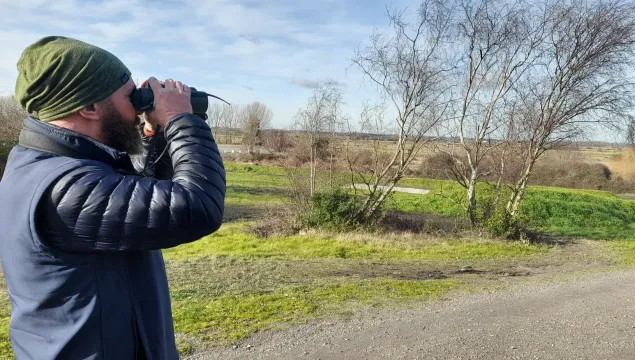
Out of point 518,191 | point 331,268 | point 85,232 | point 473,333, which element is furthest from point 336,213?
point 85,232

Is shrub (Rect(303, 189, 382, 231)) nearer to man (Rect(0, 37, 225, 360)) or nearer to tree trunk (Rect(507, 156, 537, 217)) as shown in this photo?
tree trunk (Rect(507, 156, 537, 217))

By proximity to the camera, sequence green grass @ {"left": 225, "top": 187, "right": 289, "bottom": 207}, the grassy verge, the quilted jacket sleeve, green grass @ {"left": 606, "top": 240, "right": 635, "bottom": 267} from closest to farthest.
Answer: the quilted jacket sleeve
green grass @ {"left": 606, "top": 240, "right": 635, "bottom": 267}
the grassy verge
green grass @ {"left": 225, "top": 187, "right": 289, "bottom": 207}

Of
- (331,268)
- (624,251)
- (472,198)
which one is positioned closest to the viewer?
(331,268)

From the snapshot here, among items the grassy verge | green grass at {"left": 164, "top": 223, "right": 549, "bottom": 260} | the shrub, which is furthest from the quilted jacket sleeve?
the grassy verge

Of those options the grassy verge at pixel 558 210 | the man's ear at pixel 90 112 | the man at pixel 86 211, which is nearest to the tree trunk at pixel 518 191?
the grassy verge at pixel 558 210

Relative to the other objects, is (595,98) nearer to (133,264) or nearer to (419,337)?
(419,337)

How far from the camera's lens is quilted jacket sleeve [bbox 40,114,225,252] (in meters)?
1.50

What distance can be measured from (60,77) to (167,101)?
0.36m

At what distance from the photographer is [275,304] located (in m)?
6.85

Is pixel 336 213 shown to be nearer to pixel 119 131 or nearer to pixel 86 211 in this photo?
pixel 119 131

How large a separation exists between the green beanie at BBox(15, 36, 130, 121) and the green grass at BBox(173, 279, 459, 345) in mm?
4167

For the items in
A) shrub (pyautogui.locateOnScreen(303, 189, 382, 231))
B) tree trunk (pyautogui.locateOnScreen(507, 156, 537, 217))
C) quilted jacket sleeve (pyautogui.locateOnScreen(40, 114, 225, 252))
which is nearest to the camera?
quilted jacket sleeve (pyautogui.locateOnScreen(40, 114, 225, 252))

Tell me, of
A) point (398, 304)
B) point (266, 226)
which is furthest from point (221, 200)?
point (266, 226)

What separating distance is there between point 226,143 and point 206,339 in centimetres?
4696
